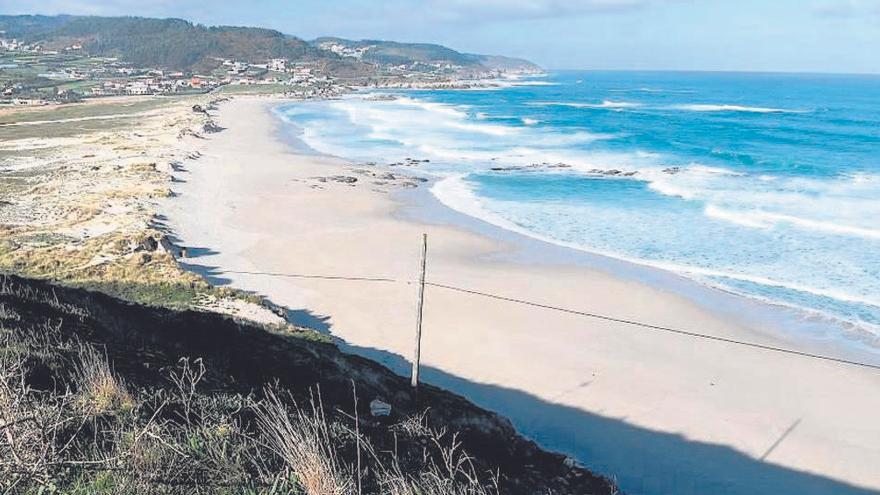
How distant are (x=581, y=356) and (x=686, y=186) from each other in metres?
26.0

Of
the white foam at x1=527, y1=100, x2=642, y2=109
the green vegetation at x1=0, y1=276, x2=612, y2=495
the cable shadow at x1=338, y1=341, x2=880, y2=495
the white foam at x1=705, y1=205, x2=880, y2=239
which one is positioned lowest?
the cable shadow at x1=338, y1=341, x2=880, y2=495

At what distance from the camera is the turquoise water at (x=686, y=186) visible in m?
23.9

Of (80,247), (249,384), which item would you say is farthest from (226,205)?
(249,384)

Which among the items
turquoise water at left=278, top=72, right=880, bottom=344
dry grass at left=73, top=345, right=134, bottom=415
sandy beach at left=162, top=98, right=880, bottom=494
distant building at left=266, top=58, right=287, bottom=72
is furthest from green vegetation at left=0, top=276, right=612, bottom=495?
distant building at left=266, top=58, right=287, bottom=72

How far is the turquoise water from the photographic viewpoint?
23859mm

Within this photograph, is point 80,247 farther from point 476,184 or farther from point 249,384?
point 476,184

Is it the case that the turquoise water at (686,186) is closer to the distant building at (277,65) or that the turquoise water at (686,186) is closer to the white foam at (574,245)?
the white foam at (574,245)

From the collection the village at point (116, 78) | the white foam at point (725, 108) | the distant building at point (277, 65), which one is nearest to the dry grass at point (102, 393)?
the village at point (116, 78)

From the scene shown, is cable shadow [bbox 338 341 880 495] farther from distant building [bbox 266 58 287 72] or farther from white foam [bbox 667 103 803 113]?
distant building [bbox 266 58 287 72]

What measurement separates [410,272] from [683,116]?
70.4 m

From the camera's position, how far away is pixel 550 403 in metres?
14.3

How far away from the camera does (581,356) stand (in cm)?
1658

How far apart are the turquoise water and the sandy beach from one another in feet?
12.5

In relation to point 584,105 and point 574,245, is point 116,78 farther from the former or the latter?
point 574,245
